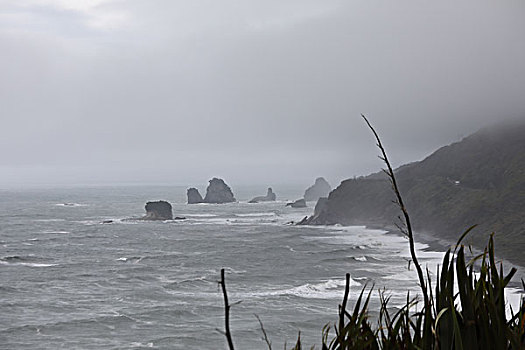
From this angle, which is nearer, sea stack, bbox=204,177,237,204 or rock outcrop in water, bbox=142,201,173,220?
rock outcrop in water, bbox=142,201,173,220

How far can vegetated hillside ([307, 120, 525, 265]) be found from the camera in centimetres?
6712

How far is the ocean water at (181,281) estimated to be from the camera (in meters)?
30.3

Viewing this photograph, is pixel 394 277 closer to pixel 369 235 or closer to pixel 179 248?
pixel 179 248

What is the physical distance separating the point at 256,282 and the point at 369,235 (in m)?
35.5

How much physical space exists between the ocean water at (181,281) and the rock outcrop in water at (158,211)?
59.7 feet

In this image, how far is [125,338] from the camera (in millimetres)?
29469

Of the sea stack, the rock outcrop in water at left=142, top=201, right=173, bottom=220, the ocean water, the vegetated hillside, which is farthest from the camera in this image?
the sea stack

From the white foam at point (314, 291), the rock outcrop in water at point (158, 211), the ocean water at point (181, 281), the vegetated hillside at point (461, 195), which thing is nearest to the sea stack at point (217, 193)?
the rock outcrop in water at point (158, 211)

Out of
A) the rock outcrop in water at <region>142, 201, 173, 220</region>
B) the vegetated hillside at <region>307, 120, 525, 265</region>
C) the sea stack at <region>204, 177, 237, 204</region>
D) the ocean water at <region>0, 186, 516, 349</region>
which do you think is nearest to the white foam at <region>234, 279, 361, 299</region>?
the ocean water at <region>0, 186, 516, 349</region>

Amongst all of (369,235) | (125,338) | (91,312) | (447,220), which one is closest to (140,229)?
(369,235)

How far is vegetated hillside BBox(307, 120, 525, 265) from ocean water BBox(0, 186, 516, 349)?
6.53 m

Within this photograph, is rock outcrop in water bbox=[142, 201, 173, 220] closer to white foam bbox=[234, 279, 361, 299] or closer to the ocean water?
the ocean water

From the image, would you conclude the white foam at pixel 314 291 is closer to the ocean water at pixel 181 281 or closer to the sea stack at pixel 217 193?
the ocean water at pixel 181 281

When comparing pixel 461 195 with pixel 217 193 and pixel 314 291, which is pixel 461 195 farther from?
pixel 217 193
